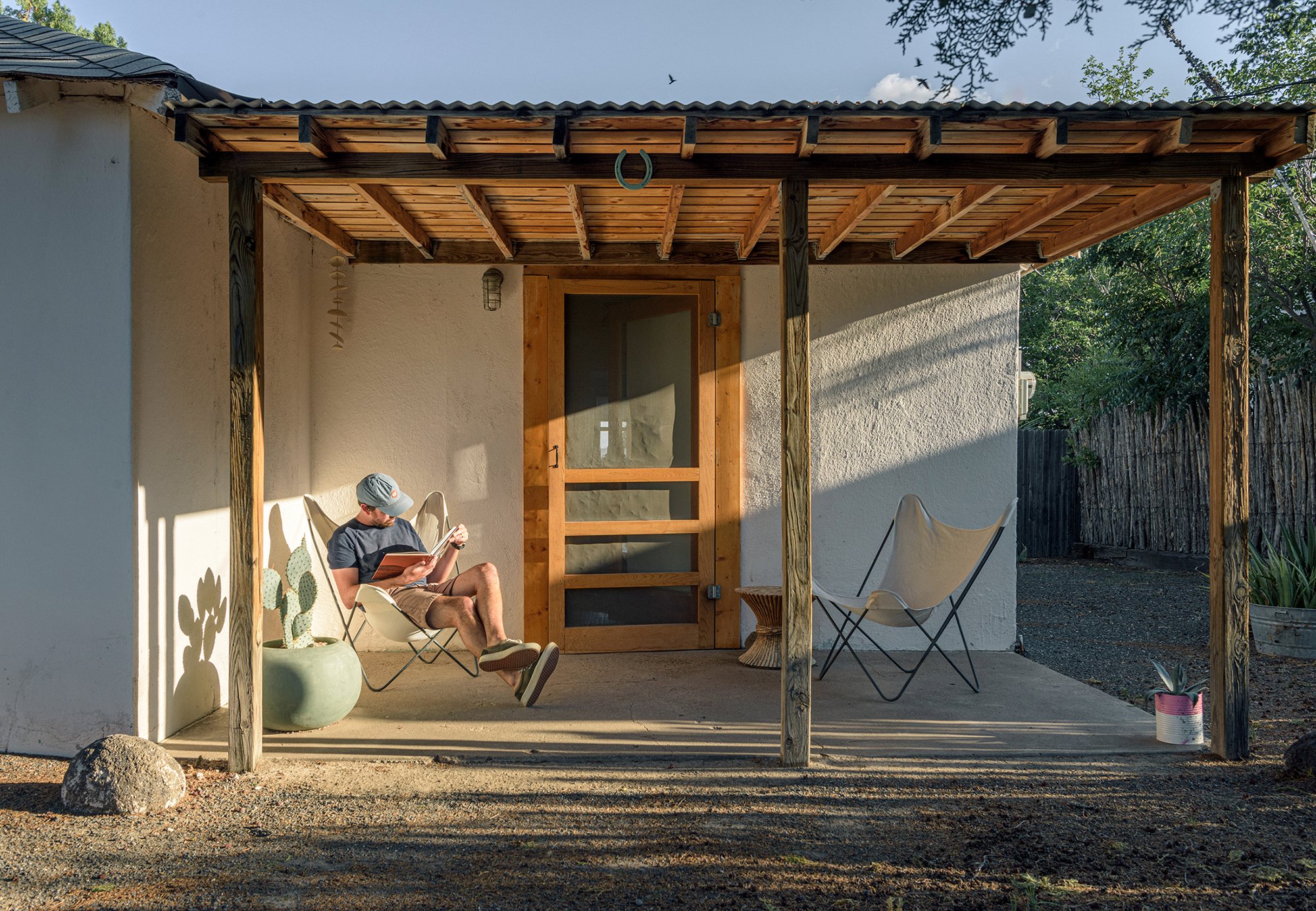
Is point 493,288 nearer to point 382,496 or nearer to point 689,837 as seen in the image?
point 382,496

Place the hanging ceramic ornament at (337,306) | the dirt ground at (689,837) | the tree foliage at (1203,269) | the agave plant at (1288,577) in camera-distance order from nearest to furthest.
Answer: the dirt ground at (689,837) → the hanging ceramic ornament at (337,306) → the agave plant at (1288,577) → the tree foliage at (1203,269)

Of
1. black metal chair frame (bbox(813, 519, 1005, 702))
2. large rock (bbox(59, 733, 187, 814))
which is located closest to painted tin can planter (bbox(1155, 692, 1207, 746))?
black metal chair frame (bbox(813, 519, 1005, 702))

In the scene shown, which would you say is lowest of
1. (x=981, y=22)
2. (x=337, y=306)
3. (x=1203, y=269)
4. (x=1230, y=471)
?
(x=1230, y=471)

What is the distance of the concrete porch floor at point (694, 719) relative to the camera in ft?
12.4

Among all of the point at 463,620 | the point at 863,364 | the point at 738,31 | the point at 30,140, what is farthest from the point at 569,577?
the point at 738,31

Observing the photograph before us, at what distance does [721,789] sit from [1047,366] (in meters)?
16.7

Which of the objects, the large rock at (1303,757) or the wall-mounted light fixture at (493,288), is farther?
the wall-mounted light fixture at (493,288)

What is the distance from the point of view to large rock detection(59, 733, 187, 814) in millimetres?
3107

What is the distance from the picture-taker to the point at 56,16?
14.9 m

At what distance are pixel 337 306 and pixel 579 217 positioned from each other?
197cm

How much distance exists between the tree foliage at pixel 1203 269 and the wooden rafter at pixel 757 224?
4682 mm

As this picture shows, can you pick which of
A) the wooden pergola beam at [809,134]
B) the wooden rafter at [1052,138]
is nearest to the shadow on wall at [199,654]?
the wooden pergola beam at [809,134]

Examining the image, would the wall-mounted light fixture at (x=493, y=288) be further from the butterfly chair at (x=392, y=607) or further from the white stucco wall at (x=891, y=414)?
the white stucco wall at (x=891, y=414)

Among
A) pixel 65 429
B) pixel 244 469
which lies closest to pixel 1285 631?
pixel 244 469
